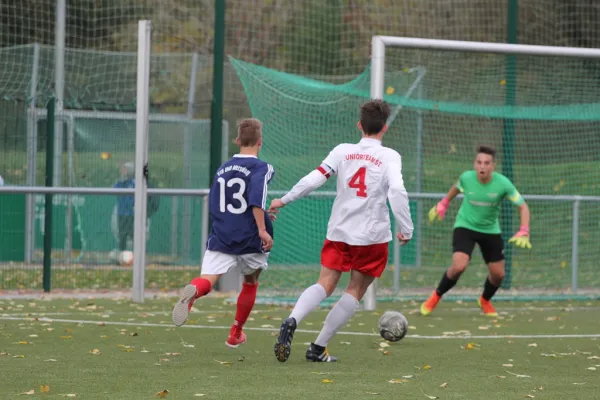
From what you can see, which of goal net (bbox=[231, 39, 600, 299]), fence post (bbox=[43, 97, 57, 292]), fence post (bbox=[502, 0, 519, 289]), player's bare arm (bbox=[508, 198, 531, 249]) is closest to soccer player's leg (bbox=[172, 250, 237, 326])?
player's bare arm (bbox=[508, 198, 531, 249])

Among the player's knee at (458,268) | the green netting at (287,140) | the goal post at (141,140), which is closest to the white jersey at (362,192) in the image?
the player's knee at (458,268)

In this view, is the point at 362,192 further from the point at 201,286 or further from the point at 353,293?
the point at 201,286

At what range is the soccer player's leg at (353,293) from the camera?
764 cm

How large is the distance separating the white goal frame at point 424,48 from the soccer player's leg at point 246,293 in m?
3.60

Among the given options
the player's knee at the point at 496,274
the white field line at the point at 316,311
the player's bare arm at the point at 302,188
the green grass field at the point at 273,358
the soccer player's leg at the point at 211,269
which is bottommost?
the white field line at the point at 316,311

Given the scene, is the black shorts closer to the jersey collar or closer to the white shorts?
the white shorts

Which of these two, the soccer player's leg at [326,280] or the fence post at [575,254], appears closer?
the soccer player's leg at [326,280]

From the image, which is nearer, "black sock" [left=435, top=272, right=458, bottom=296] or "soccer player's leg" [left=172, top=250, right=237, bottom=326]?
"soccer player's leg" [left=172, top=250, right=237, bottom=326]

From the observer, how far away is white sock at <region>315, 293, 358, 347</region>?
762cm

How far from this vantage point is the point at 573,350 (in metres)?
8.69

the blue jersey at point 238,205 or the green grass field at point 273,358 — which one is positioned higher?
the blue jersey at point 238,205

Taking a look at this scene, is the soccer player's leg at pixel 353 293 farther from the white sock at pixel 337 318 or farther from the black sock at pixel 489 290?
the black sock at pixel 489 290

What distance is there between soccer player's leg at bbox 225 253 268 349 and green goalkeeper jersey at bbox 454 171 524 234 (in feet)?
11.9

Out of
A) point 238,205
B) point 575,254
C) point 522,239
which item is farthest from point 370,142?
point 575,254
